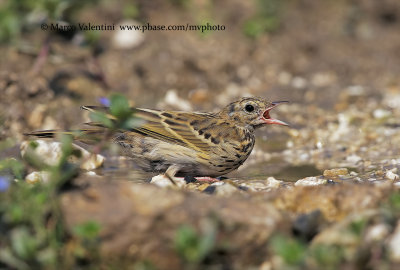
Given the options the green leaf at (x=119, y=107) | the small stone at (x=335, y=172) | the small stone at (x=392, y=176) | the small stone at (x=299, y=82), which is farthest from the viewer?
the small stone at (x=299, y=82)

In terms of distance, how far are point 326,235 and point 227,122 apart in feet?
10.7

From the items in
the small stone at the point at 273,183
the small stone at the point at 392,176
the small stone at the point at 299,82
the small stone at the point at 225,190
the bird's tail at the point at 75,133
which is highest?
the small stone at the point at 299,82

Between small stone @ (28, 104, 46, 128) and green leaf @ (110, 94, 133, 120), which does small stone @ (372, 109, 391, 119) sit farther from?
green leaf @ (110, 94, 133, 120)

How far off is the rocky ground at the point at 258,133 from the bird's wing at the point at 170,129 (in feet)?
1.32

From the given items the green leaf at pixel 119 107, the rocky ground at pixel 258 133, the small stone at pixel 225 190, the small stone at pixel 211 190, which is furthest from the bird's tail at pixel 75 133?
the green leaf at pixel 119 107

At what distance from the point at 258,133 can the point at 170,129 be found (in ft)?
8.39

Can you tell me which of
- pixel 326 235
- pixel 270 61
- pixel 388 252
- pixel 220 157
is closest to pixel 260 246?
pixel 326 235

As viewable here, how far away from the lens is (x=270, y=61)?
1097cm

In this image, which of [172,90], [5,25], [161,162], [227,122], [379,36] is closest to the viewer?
[161,162]

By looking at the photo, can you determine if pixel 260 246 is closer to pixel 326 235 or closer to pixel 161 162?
pixel 326 235

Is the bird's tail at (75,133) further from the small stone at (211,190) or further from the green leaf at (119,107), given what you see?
the green leaf at (119,107)

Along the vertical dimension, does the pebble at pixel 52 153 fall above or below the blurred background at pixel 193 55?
below

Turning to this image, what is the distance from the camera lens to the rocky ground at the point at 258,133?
3795 mm

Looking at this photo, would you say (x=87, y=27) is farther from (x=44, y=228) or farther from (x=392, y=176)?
(x=44, y=228)
